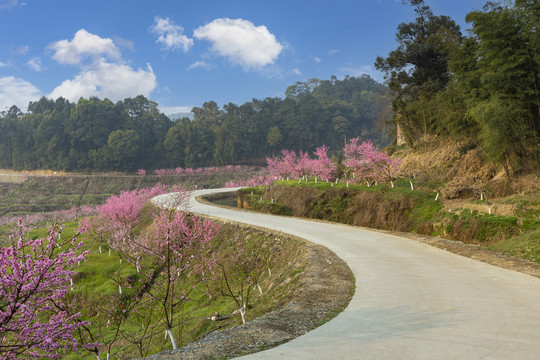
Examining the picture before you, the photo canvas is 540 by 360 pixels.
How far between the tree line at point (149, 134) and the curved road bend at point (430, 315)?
6939cm

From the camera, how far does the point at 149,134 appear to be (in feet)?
307

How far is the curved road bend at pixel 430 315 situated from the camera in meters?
4.66

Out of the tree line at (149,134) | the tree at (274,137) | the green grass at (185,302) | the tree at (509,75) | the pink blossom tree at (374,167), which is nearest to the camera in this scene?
the green grass at (185,302)

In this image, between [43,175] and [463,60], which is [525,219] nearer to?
[463,60]

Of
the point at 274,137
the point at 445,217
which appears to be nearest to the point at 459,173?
the point at 445,217

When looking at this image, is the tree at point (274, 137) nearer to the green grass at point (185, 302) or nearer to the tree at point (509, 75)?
the green grass at point (185, 302)

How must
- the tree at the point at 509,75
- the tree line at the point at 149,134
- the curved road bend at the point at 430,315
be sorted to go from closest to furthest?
the curved road bend at the point at 430,315 < the tree at the point at 509,75 < the tree line at the point at 149,134

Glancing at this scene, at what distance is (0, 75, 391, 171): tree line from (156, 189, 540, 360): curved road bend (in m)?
69.4

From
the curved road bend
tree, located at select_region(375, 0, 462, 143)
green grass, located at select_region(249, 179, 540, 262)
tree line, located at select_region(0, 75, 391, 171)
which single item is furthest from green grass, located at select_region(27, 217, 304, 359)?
tree line, located at select_region(0, 75, 391, 171)

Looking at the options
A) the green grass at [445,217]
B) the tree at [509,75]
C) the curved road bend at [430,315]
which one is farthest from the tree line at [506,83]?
the curved road bend at [430,315]

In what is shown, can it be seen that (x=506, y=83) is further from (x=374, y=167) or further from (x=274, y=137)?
(x=274, y=137)

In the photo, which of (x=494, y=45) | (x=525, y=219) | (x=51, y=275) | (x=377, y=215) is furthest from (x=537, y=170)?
(x=51, y=275)

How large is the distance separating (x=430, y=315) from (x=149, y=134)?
9495 centimetres

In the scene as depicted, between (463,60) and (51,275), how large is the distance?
67.1 feet
